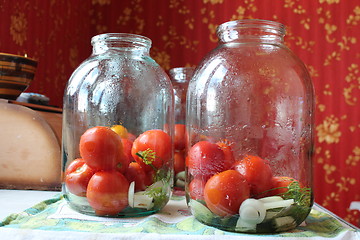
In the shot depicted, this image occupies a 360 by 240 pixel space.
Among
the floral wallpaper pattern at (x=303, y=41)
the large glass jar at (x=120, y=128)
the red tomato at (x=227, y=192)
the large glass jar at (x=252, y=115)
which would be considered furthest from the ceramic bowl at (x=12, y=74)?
the floral wallpaper pattern at (x=303, y=41)

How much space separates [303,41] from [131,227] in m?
2.27

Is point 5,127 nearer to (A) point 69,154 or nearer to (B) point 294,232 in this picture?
(A) point 69,154

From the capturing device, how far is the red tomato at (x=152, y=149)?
70 centimetres

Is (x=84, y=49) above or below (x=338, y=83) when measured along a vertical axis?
above

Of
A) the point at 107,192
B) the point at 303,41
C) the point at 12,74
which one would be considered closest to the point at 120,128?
the point at 107,192

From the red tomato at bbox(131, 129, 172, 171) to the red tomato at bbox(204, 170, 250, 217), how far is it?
0.48ft

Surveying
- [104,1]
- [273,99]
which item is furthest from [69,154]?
[104,1]

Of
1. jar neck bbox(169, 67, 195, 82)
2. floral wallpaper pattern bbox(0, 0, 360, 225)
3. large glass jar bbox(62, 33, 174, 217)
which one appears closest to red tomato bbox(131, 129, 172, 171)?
large glass jar bbox(62, 33, 174, 217)

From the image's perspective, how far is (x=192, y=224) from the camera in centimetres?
62

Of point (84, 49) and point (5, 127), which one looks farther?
point (84, 49)

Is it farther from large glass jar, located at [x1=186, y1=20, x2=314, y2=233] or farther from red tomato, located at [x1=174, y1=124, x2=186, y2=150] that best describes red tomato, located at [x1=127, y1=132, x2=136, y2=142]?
red tomato, located at [x1=174, y1=124, x2=186, y2=150]

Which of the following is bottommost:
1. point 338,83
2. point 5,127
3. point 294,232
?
point 294,232

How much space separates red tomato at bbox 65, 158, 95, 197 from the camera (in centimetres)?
66

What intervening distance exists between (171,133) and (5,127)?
48 cm
